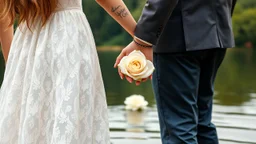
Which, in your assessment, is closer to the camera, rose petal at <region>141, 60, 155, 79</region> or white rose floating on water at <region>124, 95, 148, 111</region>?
rose petal at <region>141, 60, 155, 79</region>

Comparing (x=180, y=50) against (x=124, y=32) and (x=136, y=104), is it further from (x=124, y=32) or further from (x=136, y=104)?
(x=124, y=32)

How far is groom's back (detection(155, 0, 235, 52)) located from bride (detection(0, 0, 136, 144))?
44 centimetres

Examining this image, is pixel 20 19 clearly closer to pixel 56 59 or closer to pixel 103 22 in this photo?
pixel 56 59

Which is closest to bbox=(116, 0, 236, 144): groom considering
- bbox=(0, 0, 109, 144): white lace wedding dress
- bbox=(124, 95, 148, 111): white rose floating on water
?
bbox=(0, 0, 109, 144): white lace wedding dress

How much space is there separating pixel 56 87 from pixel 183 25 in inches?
32.7

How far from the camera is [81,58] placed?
2.90 m

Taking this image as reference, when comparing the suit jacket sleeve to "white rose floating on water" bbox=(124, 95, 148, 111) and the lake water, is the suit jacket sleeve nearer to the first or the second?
the lake water

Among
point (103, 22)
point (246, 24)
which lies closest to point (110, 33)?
point (103, 22)

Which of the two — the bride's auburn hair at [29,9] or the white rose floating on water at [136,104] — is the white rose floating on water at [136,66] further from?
the white rose floating on water at [136,104]

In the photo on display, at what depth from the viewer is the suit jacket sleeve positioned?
308 cm

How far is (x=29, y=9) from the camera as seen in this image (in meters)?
2.92

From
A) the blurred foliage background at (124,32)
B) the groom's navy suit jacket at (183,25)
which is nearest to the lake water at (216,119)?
the groom's navy suit jacket at (183,25)

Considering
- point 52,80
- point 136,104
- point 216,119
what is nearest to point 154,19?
point 52,80

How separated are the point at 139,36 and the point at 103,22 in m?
56.6
